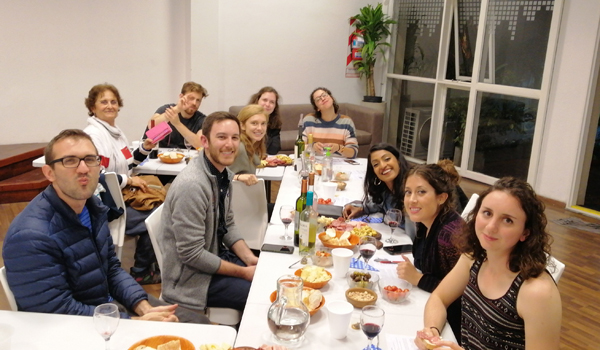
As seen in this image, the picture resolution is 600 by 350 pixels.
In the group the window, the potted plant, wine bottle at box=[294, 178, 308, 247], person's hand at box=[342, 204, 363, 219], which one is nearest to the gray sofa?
the potted plant

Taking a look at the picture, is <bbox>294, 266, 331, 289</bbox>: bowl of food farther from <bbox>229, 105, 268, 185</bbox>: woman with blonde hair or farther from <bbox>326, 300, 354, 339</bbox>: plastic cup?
<bbox>229, 105, 268, 185</bbox>: woman with blonde hair

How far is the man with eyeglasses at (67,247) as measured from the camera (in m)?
1.71

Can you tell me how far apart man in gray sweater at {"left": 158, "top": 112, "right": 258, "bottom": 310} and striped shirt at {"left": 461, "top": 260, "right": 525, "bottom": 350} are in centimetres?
106

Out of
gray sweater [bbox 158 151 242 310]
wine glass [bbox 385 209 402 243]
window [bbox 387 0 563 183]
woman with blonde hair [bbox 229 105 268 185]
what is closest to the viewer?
gray sweater [bbox 158 151 242 310]

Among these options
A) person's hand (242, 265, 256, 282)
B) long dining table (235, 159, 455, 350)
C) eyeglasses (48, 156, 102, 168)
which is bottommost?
person's hand (242, 265, 256, 282)

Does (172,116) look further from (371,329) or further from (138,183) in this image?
(371,329)

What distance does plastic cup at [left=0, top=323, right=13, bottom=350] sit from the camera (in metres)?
1.49

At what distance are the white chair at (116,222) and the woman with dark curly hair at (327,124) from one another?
2.07m

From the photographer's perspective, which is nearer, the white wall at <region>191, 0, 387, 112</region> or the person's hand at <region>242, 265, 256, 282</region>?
the person's hand at <region>242, 265, 256, 282</region>

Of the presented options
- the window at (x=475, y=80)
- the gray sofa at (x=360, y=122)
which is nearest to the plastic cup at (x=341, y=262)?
the window at (x=475, y=80)

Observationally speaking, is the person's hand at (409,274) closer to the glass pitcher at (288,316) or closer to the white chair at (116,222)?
the glass pitcher at (288,316)

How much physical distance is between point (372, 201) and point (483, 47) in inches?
171

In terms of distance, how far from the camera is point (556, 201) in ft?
18.7

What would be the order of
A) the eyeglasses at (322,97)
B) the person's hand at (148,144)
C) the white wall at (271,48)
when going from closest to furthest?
1. the person's hand at (148,144)
2. the eyeglasses at (322,97)
3. the white wall at (271,48)
